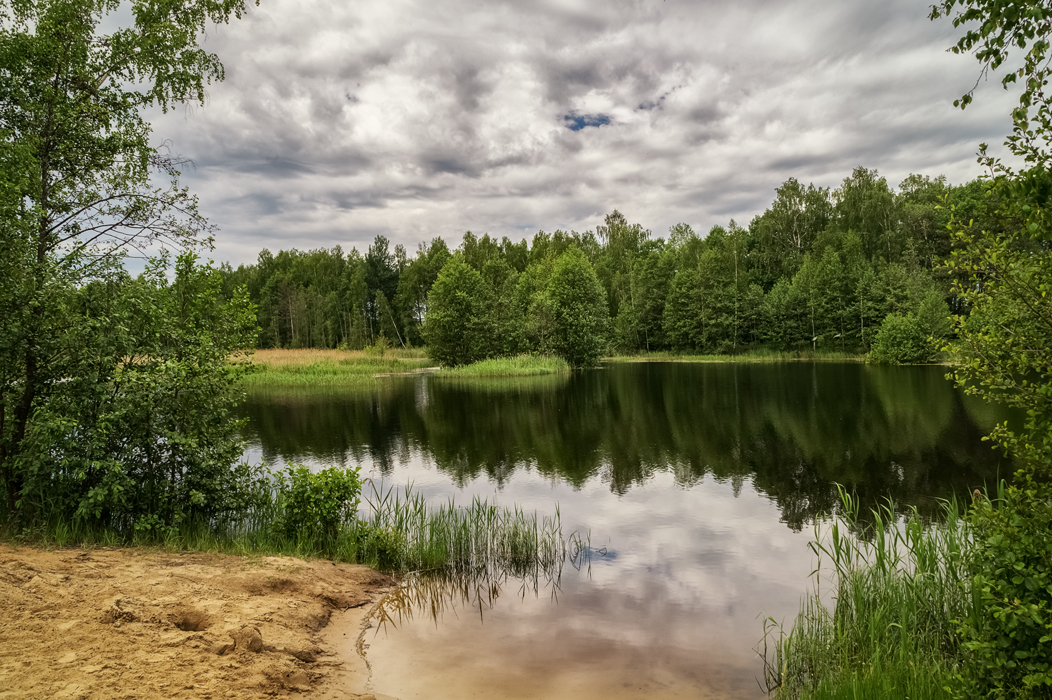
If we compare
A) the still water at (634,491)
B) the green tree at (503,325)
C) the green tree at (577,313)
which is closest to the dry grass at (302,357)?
the green tree at (503,325)

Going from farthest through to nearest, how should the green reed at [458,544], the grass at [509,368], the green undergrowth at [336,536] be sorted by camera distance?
the grass at [509,368] < the green reed at [458,544] < the green undergrowth at [336,536]

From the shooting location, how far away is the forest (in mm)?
61812

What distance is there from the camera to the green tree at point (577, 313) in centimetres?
6169

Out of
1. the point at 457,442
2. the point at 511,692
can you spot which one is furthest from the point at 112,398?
the point at 457,442

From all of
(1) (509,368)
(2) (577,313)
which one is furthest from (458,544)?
(2) (577,313)

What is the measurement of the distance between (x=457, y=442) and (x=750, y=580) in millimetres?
14271

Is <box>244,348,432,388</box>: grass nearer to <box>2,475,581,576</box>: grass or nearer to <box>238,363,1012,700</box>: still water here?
<box>238,363,1012,700</box>: still water

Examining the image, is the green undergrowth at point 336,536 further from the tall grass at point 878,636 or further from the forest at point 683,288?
the forest at point 683,288

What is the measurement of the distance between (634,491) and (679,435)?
27.7 feet

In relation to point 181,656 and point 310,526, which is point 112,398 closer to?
point 310,526

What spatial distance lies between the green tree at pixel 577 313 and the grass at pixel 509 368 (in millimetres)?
5398

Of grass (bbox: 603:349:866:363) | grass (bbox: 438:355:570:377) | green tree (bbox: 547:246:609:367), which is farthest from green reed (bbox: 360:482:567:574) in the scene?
grass (bbox: 603:349:866:363)

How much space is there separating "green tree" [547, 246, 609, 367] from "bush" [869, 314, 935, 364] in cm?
2675

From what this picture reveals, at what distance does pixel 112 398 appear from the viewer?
9367mm
